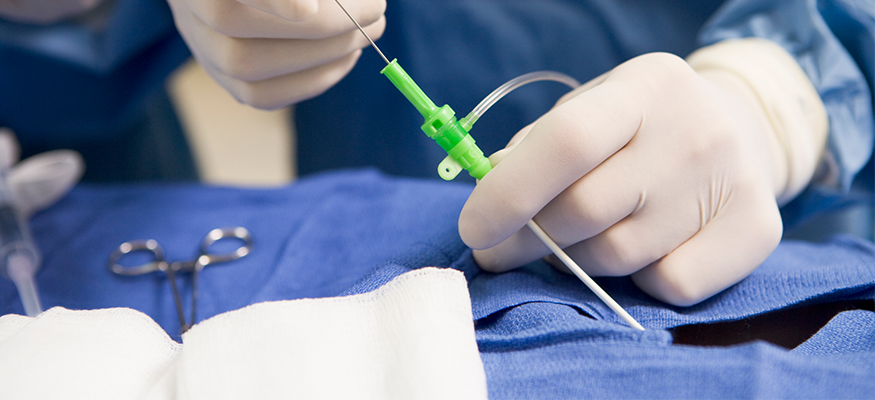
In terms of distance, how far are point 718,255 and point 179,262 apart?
71 centimetres

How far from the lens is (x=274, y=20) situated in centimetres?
64

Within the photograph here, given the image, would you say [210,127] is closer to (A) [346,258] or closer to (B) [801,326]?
(A) [346,258]

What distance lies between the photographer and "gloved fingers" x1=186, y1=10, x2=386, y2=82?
68 centimetres

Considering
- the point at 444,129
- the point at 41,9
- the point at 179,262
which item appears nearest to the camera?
the point at 444,129

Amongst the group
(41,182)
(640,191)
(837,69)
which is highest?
(41,182)

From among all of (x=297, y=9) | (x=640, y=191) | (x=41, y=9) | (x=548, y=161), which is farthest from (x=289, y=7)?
(x=41, y=9)

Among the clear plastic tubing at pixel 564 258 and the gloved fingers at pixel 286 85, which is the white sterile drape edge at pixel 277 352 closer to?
the clear plastic tubing at pixel 564 258

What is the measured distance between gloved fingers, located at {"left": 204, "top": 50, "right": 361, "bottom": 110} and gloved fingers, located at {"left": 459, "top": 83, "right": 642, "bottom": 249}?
0.36m

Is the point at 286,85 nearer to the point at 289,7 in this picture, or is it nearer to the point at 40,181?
the point at 289,7

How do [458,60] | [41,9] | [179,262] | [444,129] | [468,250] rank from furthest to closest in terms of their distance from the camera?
[458,60] → [41,9] → [179,262] → [468,250] → [444,129]

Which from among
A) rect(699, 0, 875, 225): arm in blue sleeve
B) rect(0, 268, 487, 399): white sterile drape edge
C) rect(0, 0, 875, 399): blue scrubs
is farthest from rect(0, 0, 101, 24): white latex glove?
rect(699, 0, 875, 225): arm in blue sleeve

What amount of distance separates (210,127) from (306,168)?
1.67 metres

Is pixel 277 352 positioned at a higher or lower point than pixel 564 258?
higher

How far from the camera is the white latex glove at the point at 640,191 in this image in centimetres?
52
